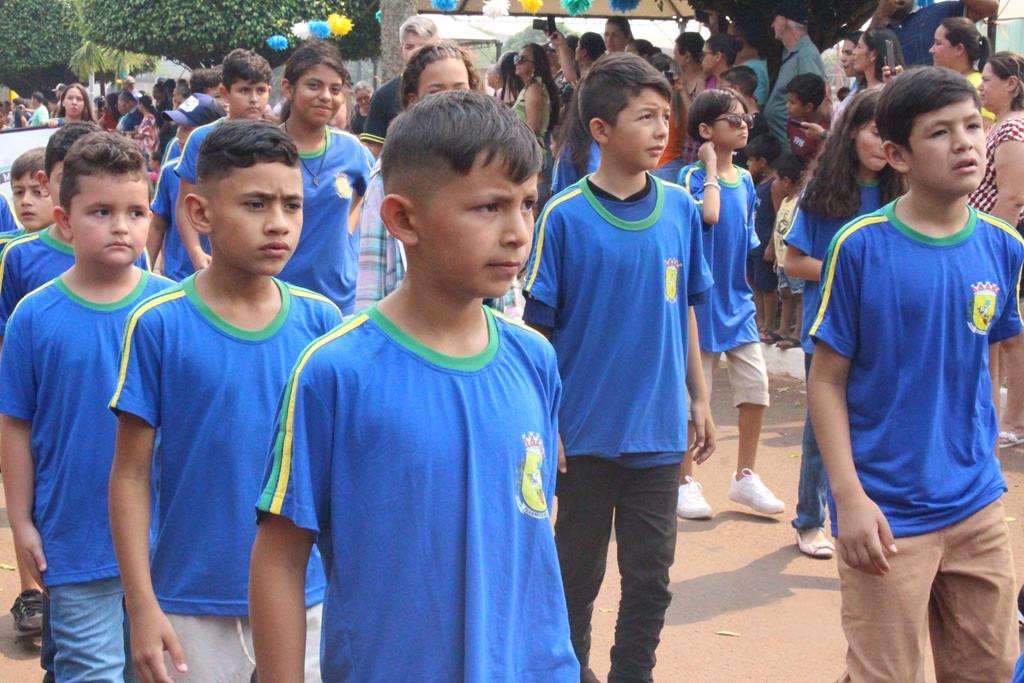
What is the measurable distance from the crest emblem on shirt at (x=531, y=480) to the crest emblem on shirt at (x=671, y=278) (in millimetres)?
1907

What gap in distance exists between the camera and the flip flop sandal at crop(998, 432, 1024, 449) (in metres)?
7.34

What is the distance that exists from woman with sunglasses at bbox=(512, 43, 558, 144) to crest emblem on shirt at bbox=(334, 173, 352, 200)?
503cm

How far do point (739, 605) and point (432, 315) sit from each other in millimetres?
3388

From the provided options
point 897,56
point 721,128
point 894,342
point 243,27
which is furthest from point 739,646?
point 243,27

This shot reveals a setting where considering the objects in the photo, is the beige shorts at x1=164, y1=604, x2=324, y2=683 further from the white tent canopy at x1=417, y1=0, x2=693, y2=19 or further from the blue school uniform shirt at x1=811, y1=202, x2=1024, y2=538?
the white tent canopy at x1=417, y1=0, x2=693, y2=19

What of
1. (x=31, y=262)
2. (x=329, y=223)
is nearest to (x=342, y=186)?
(x=329, y=223)

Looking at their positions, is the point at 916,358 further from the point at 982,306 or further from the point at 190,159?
the point at 190,159

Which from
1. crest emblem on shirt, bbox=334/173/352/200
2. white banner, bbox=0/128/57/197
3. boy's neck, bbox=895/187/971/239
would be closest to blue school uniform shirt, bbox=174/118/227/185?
crest emblem on shirt, bbox=334/173/352/200

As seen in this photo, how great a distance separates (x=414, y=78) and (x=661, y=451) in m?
1.84

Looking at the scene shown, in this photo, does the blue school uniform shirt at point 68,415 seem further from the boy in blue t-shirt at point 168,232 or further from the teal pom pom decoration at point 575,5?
the teal pom pom decoration at point 575,5

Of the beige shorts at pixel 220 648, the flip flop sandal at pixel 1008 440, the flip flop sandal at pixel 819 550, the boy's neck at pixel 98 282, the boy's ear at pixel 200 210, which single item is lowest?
the flip flop sandal at pixel 819 550

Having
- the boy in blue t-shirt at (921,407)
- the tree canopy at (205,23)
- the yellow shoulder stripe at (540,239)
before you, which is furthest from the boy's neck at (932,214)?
the tree canopy at (205,23)

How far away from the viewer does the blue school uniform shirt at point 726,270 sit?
656 cm

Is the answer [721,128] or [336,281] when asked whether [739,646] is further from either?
[721,128]
